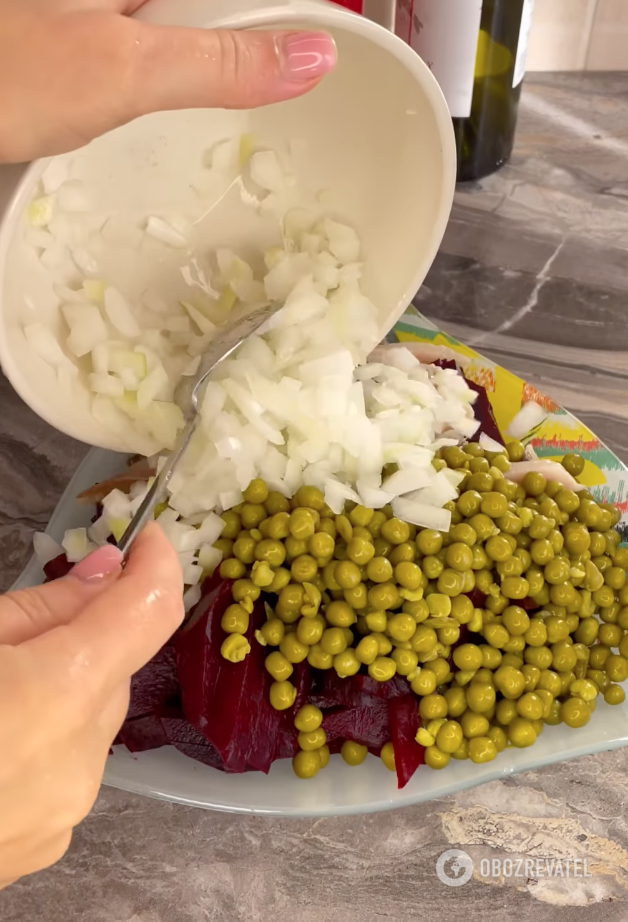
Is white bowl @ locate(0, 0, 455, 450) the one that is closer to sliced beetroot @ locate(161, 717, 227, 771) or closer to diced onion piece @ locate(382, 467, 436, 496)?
diced onion piece @ locate(382, 467, 436, 496)

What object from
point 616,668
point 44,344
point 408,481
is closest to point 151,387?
point 44,344

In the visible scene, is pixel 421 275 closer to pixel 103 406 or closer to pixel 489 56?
pixel 103 406

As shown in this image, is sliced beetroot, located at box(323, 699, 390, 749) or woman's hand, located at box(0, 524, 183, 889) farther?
sliced beetroot, located at box(323, 699, 390, 749)

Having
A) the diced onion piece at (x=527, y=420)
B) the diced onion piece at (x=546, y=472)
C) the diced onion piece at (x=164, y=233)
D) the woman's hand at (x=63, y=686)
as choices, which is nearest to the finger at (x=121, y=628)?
the woman's hand at (x=63, y=686)

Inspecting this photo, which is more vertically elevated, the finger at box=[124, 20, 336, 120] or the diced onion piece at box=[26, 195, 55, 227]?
the finger at box=[124, 20, 336, 120]

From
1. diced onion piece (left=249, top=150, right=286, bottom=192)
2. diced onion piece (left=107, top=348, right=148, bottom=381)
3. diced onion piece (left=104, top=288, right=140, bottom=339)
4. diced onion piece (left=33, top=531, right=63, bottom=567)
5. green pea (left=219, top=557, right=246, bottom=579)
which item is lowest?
diced onion piece (left=33, top=531, right=63, bottom=567)

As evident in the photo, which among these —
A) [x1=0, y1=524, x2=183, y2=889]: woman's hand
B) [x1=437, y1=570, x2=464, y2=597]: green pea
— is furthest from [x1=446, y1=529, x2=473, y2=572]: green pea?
[x1=0, y1=524, x2=183, y2=889]: woman's hand
